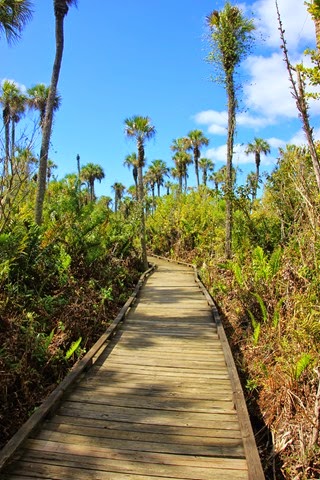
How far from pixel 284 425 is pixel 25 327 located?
4.07m

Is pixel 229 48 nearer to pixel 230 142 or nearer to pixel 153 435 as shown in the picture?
pixel 230 142

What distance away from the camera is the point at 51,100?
995 centimetres

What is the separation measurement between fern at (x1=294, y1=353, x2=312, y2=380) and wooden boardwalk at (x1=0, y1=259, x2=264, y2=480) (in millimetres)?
721

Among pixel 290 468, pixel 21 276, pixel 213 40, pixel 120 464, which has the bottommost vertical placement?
pixel 290 468

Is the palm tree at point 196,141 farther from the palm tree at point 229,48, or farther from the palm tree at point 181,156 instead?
the palm tree at point 229,48

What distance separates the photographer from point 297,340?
187 inches

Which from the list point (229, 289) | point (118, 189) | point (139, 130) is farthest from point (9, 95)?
point (118, 189)

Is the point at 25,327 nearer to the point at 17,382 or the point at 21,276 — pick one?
the point at 17,382

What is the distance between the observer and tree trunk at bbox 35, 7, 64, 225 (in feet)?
31.6

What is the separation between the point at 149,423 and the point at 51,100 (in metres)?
9.13

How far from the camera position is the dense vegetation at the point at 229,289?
394cm

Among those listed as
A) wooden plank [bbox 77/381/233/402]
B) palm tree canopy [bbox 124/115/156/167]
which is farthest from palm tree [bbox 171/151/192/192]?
wooden plank [bbox 77/381/233/402]

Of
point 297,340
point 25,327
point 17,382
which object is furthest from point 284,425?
point 25,327

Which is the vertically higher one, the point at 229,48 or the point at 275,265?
the point at 229,48
